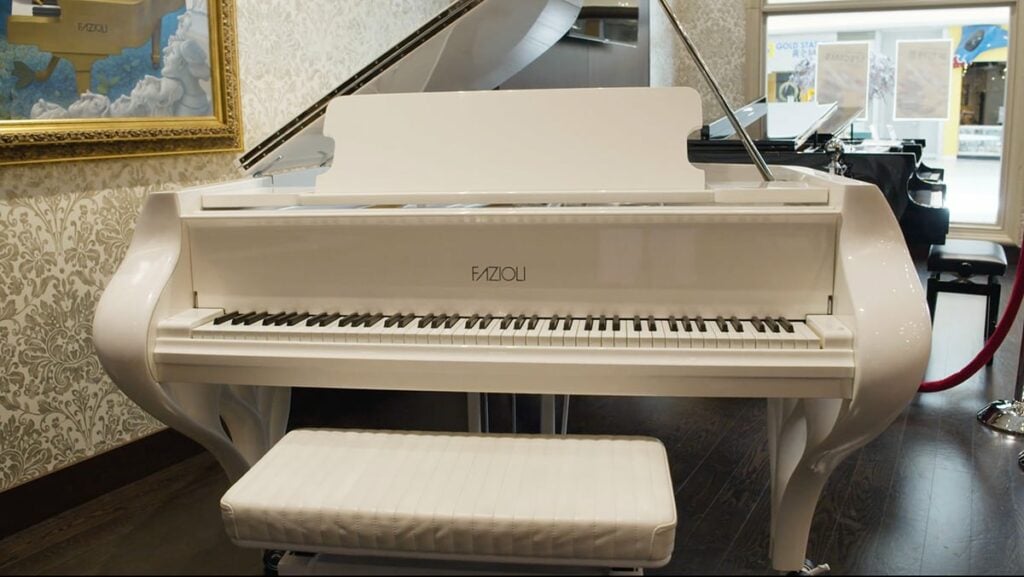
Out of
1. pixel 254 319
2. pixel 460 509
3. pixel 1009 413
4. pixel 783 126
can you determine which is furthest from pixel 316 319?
pixel 783 126

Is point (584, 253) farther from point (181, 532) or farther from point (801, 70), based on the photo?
point (801, 70)

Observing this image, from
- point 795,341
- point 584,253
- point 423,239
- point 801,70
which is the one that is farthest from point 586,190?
point 801,70

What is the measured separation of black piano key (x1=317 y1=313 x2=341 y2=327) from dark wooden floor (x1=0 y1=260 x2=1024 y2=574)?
0.46 m

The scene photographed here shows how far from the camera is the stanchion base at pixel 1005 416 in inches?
130

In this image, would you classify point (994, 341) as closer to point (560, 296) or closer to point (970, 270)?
point (970, 270)

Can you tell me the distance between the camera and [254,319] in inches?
78.8

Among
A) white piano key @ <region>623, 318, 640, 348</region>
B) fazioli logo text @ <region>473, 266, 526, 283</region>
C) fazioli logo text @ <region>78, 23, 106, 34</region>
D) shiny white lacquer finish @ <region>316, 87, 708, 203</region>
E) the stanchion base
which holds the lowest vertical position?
the stanchion base

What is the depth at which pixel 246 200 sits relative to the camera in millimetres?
2143

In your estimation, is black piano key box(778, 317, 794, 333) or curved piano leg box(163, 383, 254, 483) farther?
curved piano leg box(163, 383, 254, 483)

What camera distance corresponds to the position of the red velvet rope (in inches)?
128

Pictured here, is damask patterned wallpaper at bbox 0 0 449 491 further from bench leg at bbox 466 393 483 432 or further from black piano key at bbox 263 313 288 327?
bench leg at bbox 466 393 483 432

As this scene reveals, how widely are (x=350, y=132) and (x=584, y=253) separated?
70cm

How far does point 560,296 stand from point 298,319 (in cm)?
59

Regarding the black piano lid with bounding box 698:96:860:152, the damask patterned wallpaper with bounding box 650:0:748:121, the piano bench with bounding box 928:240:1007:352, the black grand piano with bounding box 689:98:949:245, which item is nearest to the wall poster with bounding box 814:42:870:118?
the damask patterned wallpaper with bounding box 650:0:748:121
